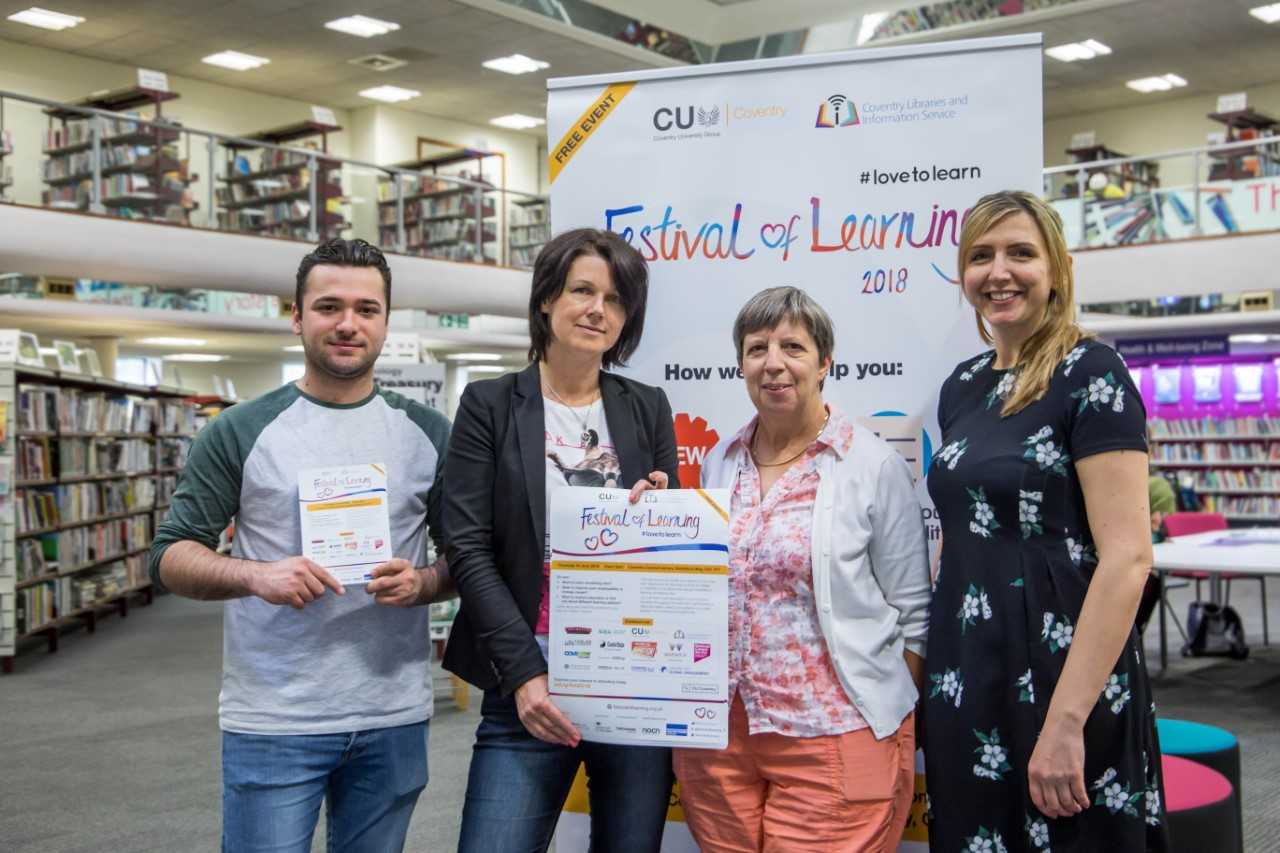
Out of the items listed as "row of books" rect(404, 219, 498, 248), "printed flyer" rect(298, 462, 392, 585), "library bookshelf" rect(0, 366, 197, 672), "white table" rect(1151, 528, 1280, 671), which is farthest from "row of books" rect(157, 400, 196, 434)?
"printed flyer" rect(298, 462, 392, 585)

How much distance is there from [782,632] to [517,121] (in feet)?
61.6

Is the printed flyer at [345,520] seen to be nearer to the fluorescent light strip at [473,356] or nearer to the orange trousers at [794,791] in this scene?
the orange trousers at [794,791]

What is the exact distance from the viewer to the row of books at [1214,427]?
13961 millimetres

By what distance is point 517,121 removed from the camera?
782 inches

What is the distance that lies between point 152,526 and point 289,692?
34.7ft

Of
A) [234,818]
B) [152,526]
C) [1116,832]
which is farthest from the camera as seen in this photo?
[152,526]

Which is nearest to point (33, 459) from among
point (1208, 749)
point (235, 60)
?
point (1208, 749)

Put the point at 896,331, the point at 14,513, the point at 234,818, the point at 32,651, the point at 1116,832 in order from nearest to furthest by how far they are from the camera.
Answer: the point at 1116,832 < the point at 234,818 < the point at 896,331 < the point at 14,513 < the point at 32,651

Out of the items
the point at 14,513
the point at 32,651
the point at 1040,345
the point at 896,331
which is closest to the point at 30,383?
the point at 14,513

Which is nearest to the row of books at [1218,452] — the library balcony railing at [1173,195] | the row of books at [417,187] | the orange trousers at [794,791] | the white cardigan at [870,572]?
the library balcony railing at [1173,195]

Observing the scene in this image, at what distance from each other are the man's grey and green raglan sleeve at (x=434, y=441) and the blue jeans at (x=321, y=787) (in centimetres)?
35

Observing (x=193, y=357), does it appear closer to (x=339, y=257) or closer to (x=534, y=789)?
(x=339, y=257)

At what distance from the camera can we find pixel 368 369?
213 centimetres

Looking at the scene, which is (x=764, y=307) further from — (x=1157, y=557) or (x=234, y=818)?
(x=1157, y=557)
